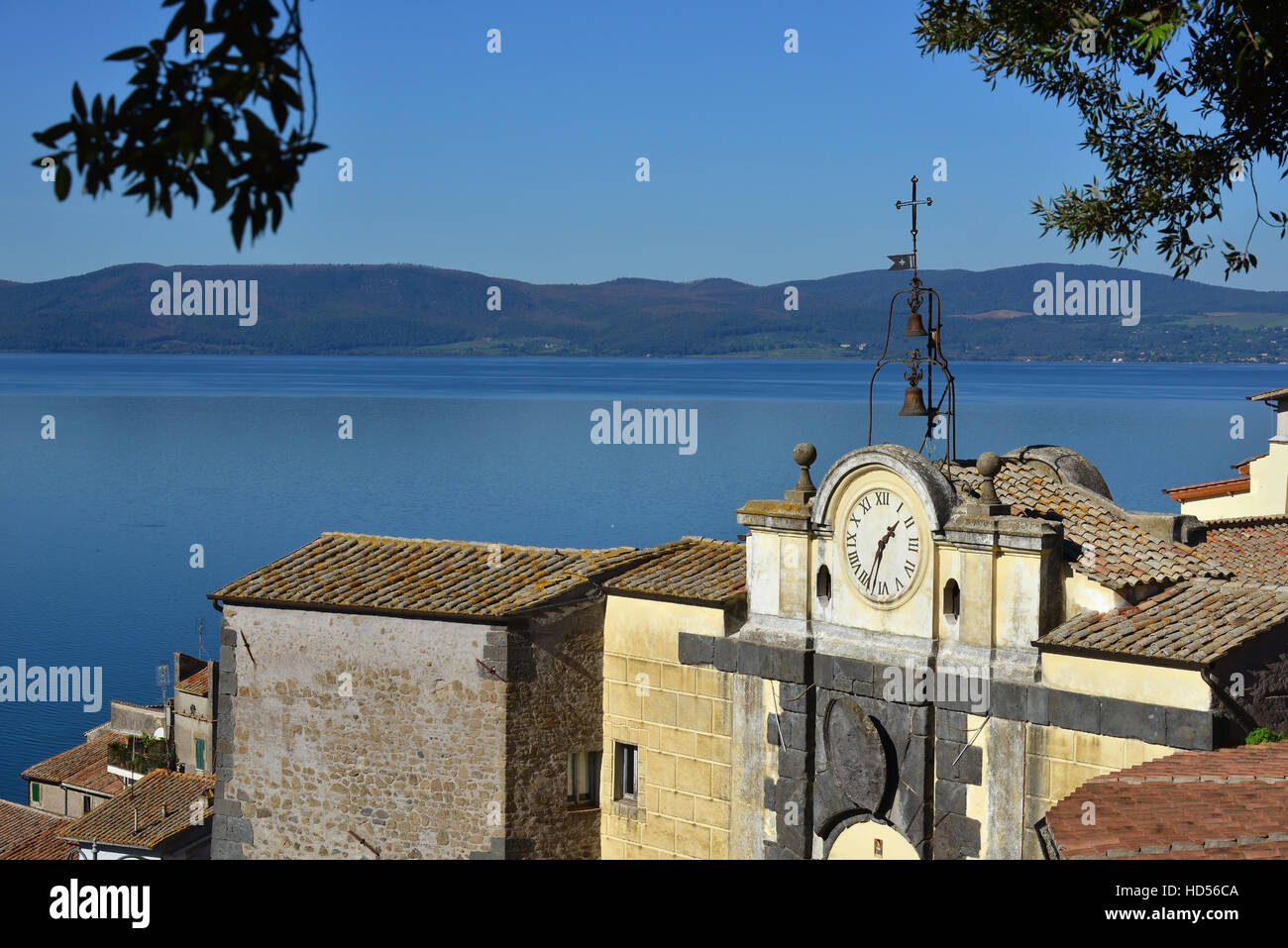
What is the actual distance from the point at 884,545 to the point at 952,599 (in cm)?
99

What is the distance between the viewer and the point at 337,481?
333 ft

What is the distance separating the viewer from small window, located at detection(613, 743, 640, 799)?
2000cm

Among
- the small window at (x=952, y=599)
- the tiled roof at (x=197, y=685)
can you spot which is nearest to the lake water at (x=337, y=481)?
the tiled roof at (x=197, y=685)

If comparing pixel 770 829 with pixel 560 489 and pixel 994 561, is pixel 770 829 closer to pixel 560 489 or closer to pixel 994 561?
pixel 994 561

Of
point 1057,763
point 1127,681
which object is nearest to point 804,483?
point 1057,763

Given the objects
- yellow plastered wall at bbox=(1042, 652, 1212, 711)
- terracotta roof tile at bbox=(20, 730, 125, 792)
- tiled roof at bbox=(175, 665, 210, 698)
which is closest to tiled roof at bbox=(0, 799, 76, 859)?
terracotta roof tile at bbox=(20, 730, 125, 792)

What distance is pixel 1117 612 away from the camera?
15781 mm

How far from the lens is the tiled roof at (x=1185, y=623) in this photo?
577 inches

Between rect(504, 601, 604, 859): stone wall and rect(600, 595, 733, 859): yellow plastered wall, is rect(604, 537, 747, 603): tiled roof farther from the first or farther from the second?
rect(504, 601, 604, 859): stone wall

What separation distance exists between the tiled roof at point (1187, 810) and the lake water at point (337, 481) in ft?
145

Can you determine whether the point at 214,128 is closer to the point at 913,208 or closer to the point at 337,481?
the point at 913,208

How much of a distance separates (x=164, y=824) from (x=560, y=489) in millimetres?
58167

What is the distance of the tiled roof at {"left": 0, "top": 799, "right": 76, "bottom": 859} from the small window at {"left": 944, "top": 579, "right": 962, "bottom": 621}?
27.1 m
